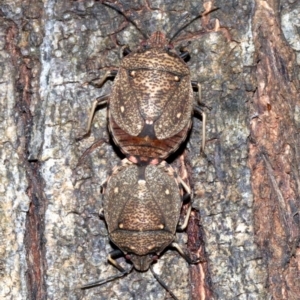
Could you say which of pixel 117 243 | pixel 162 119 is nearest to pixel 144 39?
pixel 162 119

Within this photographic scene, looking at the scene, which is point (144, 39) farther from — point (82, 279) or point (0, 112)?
point (82, 279)

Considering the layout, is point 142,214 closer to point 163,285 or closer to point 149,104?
point 163,285

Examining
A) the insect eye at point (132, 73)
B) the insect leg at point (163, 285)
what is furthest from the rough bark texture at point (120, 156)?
the insect eye at point (132, 73)

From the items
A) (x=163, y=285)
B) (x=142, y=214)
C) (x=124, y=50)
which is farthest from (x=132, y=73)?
(x=163, y=285)

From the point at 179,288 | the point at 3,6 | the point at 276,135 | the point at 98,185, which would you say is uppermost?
the point at 3,6

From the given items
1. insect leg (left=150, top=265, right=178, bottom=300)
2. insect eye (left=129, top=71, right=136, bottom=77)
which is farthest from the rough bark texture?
insect eye (left=129, top=71, right=136, bottom=77)

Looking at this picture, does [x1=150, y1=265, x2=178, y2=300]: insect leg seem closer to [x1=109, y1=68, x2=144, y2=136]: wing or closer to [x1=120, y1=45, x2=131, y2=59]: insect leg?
[x1=109, y1=68, x2=144, y2=136]: wing
